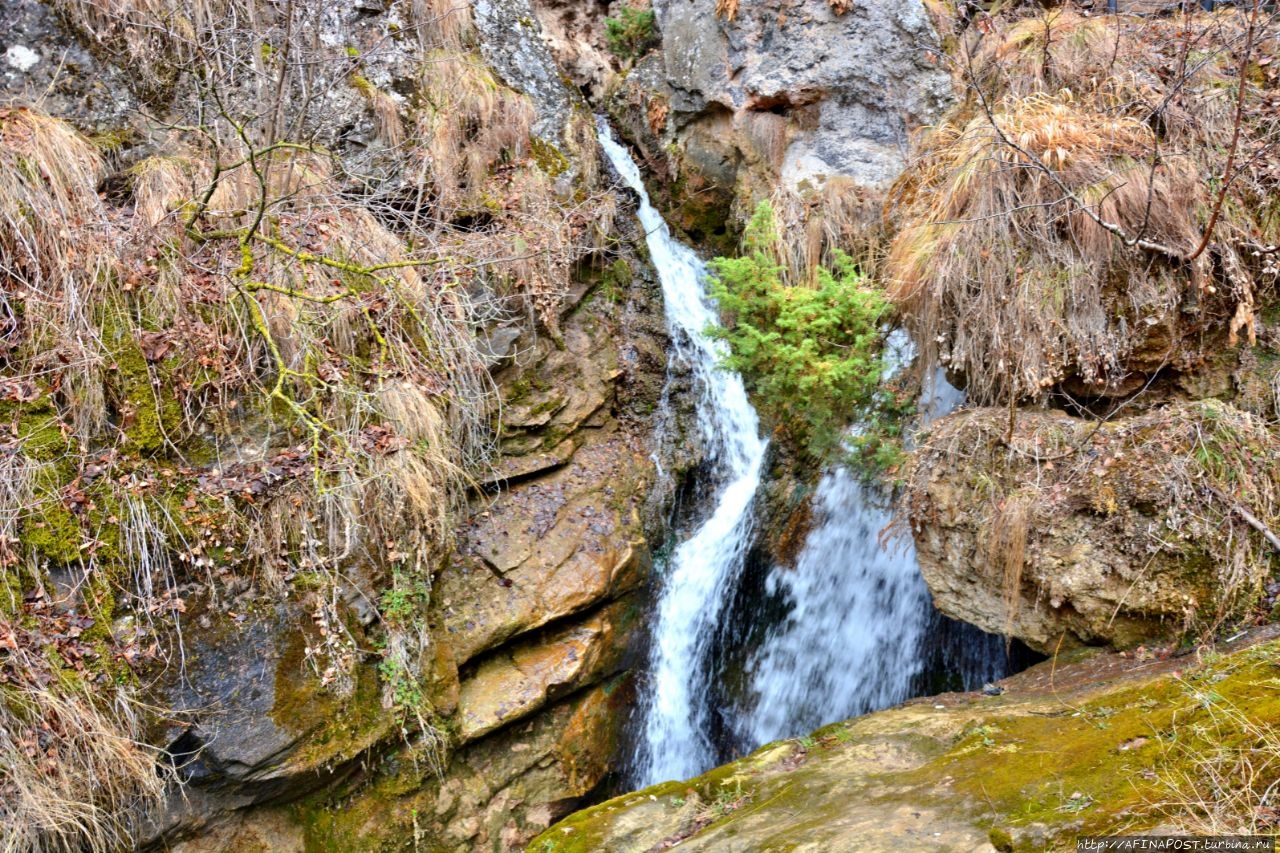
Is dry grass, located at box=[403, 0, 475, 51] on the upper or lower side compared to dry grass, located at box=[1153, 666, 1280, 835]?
upper

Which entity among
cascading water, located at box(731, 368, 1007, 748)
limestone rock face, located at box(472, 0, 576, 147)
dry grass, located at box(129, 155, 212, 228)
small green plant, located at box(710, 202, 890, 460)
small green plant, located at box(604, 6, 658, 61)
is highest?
small green plant, located at box(604, 6, 658, 61)

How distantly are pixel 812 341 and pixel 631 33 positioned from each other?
14.9ft

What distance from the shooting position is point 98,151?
4395mm

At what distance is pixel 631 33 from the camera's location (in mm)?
7500

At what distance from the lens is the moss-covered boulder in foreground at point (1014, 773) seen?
2137 mm

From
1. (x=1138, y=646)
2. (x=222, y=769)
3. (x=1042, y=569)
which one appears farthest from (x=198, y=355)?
(x=1138, y=646)

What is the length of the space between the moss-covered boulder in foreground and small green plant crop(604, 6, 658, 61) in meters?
6.35

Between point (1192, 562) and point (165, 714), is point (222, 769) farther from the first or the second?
point (1192, 562)

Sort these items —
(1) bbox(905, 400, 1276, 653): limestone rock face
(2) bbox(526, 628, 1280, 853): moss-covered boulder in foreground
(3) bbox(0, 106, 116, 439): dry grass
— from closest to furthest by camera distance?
(2) bbox(526, 628, 1280, 853): moss-covered boulder in foreground → (1) bbox(905, 400, 1276, 653): limestone rock face → (3) bbox(0, 106, 116, 439): dry grass

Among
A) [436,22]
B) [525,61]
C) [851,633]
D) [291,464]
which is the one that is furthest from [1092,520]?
[436,22]

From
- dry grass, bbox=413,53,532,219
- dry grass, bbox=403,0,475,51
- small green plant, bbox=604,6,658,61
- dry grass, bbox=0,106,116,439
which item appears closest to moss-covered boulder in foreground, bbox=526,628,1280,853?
dry grass, bbox=0,106,116,439

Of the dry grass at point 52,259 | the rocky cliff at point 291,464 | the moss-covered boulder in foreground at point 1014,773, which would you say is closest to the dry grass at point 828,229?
the rocky cliff at point 291,464

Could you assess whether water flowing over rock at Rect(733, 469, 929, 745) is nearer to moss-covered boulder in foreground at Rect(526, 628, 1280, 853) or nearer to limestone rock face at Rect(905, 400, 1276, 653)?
limestone rock face at Rect(905, 400, 1276, 653)

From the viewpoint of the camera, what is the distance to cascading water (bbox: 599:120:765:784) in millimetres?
4844
